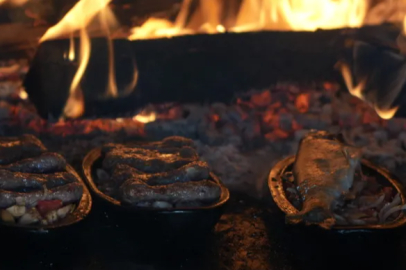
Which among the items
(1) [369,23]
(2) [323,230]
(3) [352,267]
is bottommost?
(3) [352,267]

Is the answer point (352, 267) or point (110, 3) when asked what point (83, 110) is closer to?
point (110, 3)

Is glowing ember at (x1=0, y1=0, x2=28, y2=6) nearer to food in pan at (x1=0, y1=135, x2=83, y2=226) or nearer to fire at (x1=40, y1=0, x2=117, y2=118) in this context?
fire at (x1=40, y1=0, x2=117, y2=118)

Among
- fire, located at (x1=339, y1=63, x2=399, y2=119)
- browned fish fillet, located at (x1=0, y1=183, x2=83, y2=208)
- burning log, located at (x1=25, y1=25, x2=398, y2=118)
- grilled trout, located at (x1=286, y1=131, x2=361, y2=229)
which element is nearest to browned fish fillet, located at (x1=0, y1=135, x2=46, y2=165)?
browned fish fillet, located at (x1=0, y1=183, x2=83, y2=208)

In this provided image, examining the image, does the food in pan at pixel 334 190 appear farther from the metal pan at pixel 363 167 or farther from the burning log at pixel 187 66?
the burning log at pixel 187 66

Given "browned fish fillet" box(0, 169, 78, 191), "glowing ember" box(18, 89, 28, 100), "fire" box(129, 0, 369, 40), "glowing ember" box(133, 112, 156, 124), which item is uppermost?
"fire" box(129, 0, 369, 40)

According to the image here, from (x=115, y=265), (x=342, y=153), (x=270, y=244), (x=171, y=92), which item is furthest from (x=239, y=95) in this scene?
(x=115, y=265)

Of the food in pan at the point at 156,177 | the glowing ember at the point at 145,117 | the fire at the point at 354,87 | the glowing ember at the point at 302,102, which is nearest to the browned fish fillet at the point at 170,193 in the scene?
the food in pan at the point at 156,177

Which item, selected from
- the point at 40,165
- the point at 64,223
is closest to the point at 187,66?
the point at 40,165

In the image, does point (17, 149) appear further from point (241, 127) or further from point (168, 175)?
point (241, 127)
